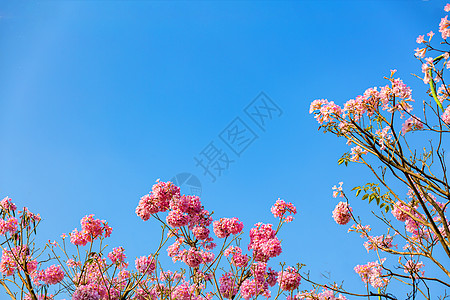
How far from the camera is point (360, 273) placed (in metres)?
4.09

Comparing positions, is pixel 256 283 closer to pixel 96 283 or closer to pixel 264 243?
pixel 264 243

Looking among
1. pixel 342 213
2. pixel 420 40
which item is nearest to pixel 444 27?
pixel 420 40

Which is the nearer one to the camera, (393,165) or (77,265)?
(393,165)

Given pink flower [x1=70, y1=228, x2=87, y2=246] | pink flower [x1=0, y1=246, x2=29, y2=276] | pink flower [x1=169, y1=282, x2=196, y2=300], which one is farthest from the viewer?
pink flower [x1=0, y1=246, x2=29, y2=276]

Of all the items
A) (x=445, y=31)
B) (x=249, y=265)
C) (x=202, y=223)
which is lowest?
(x=249, y=265)

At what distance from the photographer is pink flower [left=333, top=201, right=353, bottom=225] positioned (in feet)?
13.8

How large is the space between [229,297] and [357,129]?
2947 millimetres

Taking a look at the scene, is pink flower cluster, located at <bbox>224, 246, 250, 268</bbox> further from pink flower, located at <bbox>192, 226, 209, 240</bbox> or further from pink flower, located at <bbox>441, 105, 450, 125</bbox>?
pink flower, located at <bbox>441, 105, 450, 125</bbox>

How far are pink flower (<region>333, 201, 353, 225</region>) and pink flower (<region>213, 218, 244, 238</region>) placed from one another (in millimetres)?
1459

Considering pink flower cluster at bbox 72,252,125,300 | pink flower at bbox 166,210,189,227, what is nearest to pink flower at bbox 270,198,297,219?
pink flower at bbox 166,210,189,227

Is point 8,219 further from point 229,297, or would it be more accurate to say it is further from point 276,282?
point 276,282

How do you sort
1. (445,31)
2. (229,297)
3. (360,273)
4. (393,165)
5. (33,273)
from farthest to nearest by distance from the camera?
1. (33,273)
2. (229,297)
3. (360,273)
4. (393,165)
5. (445,31)

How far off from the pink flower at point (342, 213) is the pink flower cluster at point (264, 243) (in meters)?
1.04

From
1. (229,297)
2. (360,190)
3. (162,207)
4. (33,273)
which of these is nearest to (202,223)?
(162,207)
